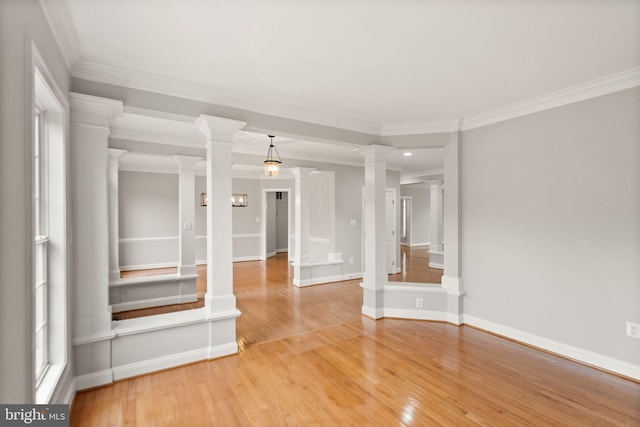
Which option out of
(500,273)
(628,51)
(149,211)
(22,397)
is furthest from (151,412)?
(149,211)

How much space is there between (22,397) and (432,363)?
299 cm

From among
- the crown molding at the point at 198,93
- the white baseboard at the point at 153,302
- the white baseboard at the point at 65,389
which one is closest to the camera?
the white baseboard at the point at 65,389

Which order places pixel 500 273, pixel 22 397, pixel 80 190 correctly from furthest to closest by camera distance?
1. pixel 500 273
2. pixel 80 190
3. pixel 22 397

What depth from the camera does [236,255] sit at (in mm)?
9016

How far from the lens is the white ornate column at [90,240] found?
2.53 m

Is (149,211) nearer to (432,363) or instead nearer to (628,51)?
(432,363)

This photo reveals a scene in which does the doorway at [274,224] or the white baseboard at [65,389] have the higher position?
the doorway at [274,224]

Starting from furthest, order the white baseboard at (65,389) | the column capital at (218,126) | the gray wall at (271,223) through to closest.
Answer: the gray wall at (271,223), the column capital at (218,126), the white baseboard at (65,389)

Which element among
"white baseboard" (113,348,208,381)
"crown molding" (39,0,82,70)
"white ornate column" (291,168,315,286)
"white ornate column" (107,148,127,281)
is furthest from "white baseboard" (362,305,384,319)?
"crown molding" (39,0,82,70)

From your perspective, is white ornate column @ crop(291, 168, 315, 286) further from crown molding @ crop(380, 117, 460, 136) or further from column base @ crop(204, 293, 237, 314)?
column base @ crop(204, 293, 237, 314)

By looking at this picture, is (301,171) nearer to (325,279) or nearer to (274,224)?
(325,279)

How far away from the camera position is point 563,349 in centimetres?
318

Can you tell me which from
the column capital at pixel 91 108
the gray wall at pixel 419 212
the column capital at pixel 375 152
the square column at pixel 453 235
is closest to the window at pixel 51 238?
the column capital at pixel 91 108

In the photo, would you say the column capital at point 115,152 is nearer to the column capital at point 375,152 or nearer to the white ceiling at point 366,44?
the white ceiling at point 366,44
